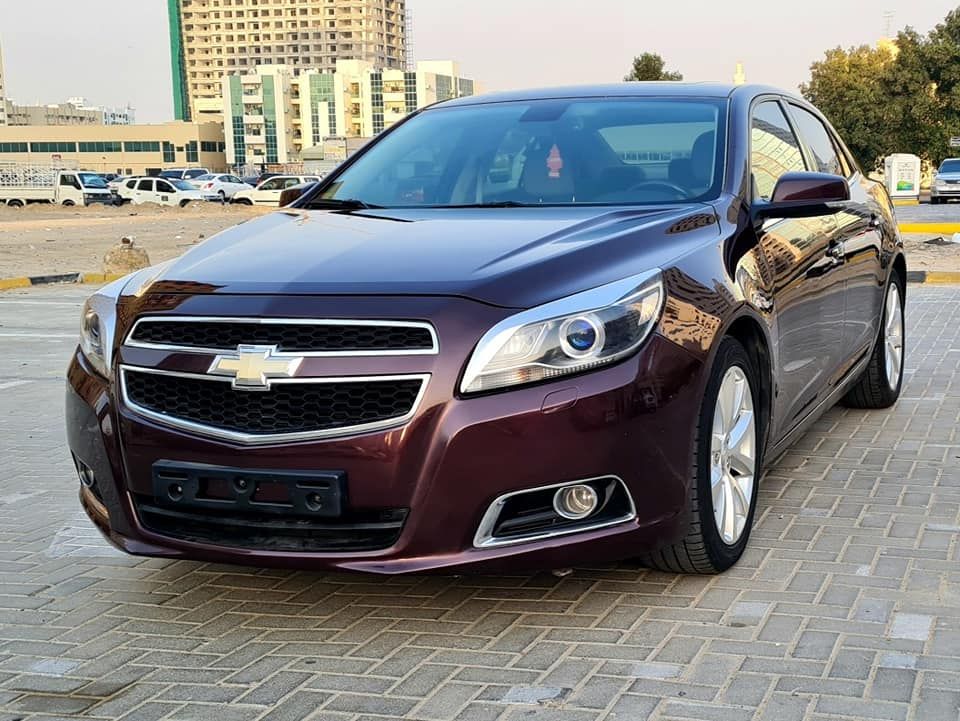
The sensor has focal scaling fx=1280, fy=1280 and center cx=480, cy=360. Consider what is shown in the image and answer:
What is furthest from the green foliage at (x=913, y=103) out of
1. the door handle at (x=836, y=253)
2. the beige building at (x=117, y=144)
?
the beige building at (x=117, y=144)

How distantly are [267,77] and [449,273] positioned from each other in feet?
546

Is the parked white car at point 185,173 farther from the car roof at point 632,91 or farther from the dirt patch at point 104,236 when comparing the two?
the car roof at point 632,91

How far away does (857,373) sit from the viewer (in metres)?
6.15

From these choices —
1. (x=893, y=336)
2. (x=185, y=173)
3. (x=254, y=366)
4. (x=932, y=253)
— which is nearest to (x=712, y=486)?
(x=254, y=366)

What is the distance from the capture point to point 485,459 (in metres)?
3.41

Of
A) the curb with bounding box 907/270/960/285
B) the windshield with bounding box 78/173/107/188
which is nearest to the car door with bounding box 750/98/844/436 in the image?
the curb with bounding box 907/270/960/285

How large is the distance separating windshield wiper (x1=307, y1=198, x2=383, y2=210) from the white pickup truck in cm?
4717

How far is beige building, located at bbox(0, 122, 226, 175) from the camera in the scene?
485 feet

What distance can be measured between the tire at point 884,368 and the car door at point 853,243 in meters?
0.25

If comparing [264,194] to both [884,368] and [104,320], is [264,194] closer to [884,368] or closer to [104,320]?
[884,368]

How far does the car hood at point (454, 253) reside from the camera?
3.60 metres

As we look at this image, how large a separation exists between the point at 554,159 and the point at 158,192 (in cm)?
4669

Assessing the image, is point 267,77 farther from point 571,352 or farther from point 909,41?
point 571,352

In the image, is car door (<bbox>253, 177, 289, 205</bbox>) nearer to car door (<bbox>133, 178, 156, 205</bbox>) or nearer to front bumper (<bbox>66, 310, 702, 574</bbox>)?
car door (<bbox>133, 178, 156, 205</bbox>)
